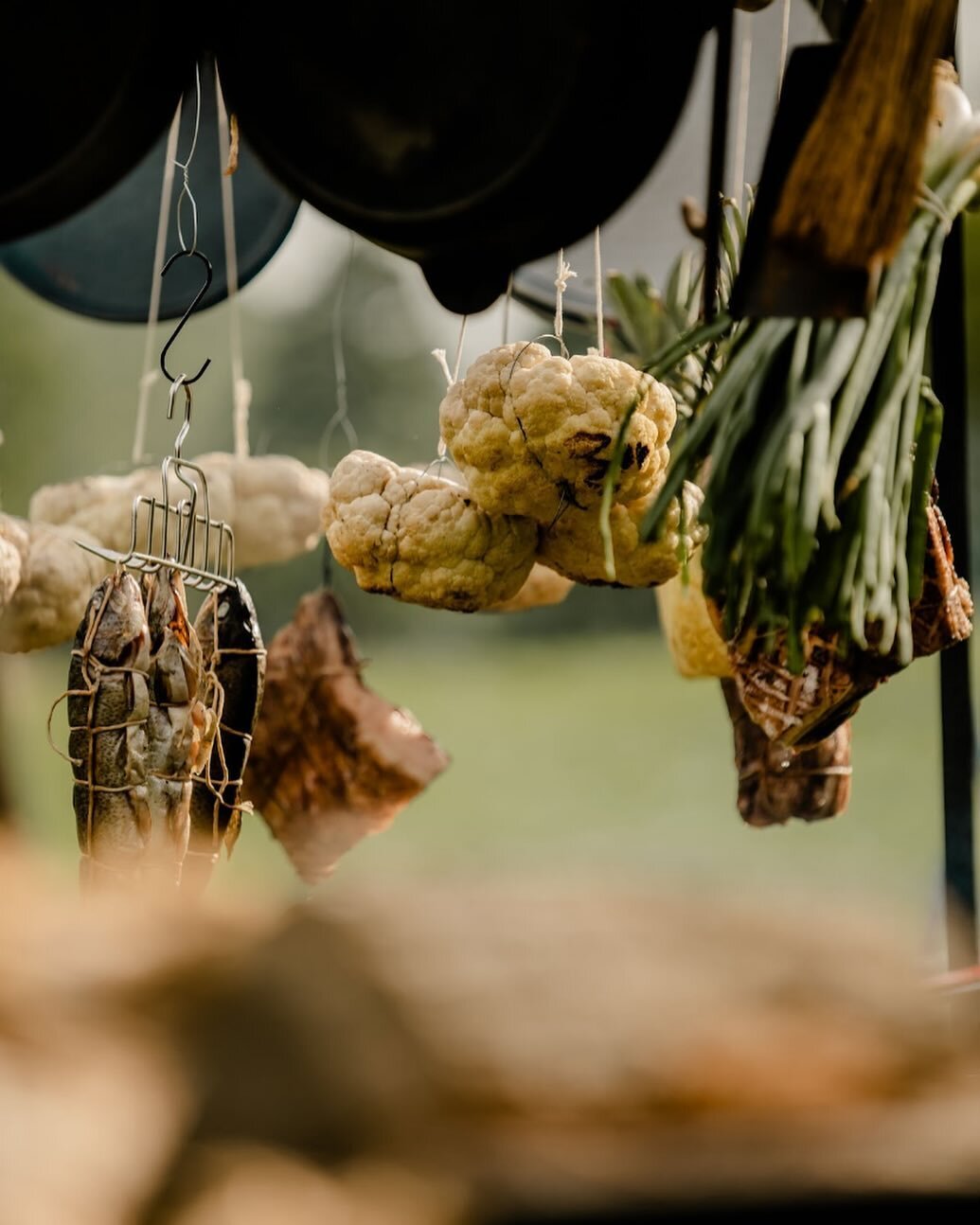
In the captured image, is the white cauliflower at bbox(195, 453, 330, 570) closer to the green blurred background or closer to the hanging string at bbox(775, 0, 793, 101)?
the hanging string at bbox(775, 0, 793, 101)

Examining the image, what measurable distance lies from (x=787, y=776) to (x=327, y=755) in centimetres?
87

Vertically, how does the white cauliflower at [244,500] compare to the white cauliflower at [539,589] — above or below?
above

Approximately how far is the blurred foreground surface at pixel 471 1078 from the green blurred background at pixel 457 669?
1608 cm

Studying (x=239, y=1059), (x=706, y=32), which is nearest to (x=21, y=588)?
(x=706, y=32)

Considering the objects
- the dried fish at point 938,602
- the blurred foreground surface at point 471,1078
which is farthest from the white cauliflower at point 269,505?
the blurred foreground surface at point 471,1078

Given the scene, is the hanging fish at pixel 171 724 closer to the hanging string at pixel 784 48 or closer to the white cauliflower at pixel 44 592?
the white cauliflower at pixel 44 592

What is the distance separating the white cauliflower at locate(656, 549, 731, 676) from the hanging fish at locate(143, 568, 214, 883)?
85 cm

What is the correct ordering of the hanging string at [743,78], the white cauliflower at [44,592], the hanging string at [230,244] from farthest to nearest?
1. the hanging string at [743,78]
2. the hanging string at [230,244]
3. the white cauliflower at [44,592]

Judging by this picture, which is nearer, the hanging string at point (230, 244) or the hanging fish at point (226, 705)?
the hanging fish at point (226, 705)

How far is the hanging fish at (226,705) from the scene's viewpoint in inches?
77.8

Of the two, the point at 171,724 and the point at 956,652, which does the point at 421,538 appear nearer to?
the point at 171,724

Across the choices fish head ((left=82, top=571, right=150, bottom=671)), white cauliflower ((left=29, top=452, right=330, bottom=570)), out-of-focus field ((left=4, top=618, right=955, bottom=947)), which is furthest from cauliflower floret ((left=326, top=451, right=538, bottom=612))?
out-of-focus field ((left=4, top=618, right=955, bottom=947))

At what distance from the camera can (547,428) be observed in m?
1.75

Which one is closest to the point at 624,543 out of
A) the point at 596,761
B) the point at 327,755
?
the point at 327,755
